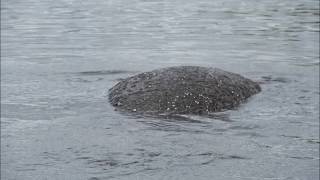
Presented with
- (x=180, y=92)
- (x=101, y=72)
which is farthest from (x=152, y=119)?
(x=101, y=72)

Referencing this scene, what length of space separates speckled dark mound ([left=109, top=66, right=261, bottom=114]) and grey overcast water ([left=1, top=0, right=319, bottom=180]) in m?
0.25

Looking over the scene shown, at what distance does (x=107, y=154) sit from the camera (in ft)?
26.1

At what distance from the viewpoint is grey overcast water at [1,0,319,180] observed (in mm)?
7613

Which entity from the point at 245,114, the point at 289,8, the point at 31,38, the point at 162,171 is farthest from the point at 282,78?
the point at 289,8

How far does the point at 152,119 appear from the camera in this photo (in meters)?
9.23

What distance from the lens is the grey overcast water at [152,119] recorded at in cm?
761

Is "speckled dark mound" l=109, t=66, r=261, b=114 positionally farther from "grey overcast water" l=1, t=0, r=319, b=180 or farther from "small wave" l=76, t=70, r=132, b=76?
"small wave" l=76, t=70, r=132, b=76

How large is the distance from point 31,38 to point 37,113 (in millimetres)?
8073

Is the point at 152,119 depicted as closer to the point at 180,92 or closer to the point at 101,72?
the point at 180,92

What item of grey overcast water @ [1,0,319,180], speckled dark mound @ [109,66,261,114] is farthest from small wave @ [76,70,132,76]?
speckled dark mound @ [109,66,261,114]

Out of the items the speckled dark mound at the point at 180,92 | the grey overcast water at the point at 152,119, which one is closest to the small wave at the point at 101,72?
the grey overcast water at the point at 152,119

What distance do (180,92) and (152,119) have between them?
768mm

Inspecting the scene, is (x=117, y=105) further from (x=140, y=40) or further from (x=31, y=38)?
(x=31, y=38)

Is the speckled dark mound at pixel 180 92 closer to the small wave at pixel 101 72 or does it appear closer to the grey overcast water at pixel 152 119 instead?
the grey overcast water at pixel 152 119
